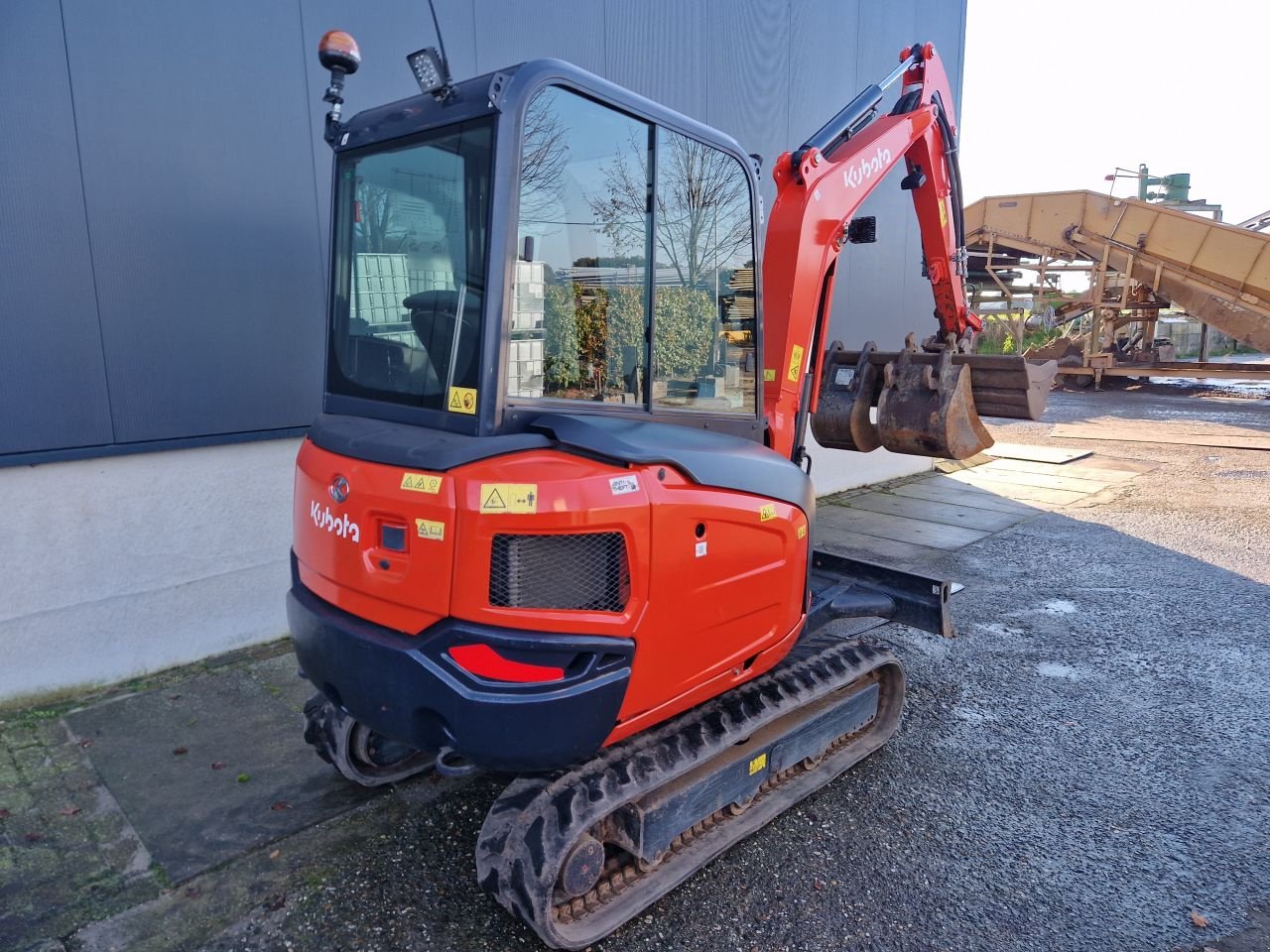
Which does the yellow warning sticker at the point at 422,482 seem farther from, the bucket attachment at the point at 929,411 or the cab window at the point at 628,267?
the bucket attachment at the point at 929,411

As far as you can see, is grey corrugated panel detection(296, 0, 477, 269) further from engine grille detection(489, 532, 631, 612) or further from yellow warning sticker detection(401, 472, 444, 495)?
engine grille detection(489, 532, 631, 612)

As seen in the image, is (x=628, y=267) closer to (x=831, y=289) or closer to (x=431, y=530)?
(x=431, y=530)

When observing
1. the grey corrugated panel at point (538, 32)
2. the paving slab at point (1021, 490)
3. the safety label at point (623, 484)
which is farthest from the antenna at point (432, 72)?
the paving slab at point (1021, 490)

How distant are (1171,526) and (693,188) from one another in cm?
716

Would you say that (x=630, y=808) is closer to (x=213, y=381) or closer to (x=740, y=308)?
(x=740, y=308)

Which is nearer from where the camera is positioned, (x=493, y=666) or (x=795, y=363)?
(x=493, y=666)

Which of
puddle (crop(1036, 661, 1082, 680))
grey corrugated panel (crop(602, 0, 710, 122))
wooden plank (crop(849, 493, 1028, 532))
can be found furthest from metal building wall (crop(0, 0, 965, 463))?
wooden plank (crop(849, 493, 1028, 532))

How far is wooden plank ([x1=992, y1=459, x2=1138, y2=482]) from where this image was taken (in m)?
10.5

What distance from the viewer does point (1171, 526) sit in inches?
321

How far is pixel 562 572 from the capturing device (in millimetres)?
2564

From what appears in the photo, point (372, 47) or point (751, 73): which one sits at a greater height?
point (751, 73)

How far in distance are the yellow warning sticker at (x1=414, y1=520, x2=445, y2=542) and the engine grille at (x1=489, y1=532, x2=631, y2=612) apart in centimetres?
16

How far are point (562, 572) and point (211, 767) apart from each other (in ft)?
8.18

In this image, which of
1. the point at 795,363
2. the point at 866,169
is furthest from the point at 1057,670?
the point at 866,169
